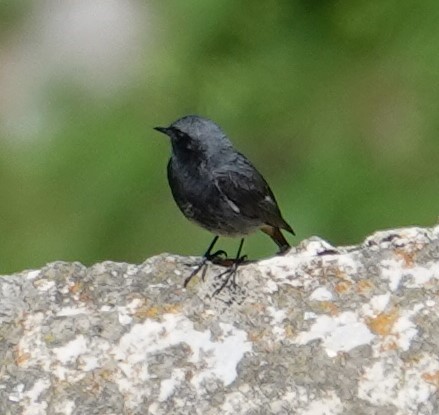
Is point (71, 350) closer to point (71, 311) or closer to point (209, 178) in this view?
point (71, 311)

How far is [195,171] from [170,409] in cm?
215

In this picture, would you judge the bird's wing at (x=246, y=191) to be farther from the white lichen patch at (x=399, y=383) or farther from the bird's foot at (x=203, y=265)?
the white lichen patch at (x=399, y=383)

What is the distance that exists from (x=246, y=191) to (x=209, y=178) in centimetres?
19

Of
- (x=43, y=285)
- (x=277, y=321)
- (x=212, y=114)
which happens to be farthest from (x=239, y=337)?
(x=212, y=114)

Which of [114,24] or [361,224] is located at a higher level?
[114,24]

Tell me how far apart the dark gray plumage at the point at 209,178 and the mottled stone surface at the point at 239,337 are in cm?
152

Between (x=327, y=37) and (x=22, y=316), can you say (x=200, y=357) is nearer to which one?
(x=22, y=316)

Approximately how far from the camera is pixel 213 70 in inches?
386

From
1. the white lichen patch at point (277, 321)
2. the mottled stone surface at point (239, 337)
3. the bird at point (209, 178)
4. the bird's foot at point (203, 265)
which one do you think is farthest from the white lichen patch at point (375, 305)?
the bird at point (209, 178)

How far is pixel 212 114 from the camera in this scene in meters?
9.43

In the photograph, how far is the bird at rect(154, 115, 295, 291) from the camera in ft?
18.3

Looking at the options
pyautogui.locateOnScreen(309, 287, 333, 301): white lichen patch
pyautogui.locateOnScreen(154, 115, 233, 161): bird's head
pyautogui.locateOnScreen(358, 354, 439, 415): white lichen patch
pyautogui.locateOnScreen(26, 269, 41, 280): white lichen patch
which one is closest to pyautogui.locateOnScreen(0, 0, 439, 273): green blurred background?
pyautogui.locateOnScreen(154, 115, 233, 161): bird's head

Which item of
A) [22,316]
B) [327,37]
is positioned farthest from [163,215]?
[22,316]

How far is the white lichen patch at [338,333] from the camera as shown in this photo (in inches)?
144
